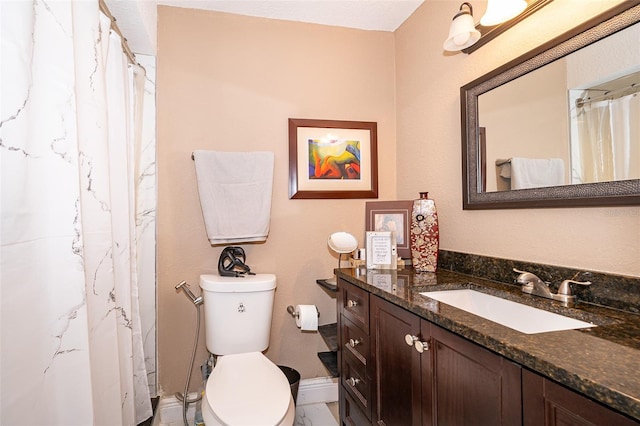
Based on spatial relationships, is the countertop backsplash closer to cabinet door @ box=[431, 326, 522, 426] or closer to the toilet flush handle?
cabinet door @ box=[431, 326, 522, 426]

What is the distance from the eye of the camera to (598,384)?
571 millimetres

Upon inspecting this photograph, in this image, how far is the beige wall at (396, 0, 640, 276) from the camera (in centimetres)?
110

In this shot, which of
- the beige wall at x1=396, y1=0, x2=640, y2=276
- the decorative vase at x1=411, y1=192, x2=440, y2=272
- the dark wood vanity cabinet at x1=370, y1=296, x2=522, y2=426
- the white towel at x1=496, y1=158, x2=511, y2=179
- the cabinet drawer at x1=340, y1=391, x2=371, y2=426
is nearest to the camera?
the dark wood vanity cabinet at x1=370, y1=296, x2=522, y2=426

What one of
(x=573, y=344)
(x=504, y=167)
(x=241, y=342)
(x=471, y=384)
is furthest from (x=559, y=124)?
(x=241, y=342)

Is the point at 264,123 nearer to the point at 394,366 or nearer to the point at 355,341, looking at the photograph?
the point at 355,341

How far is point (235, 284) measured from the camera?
1844 mm

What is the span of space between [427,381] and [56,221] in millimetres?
1129

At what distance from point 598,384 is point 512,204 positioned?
3.09ft

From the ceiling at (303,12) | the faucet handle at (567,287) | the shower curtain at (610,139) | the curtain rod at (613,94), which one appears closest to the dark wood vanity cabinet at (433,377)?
the faucet handle at (567,287)

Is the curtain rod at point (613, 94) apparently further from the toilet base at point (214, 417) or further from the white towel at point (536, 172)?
the toilet base at point (214, 417)

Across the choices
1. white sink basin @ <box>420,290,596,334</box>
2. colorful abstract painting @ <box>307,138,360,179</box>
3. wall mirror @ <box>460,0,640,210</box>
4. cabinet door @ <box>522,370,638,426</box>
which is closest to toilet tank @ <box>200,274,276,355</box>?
colorful abstract painting @ <box>307,138,360,179</box>

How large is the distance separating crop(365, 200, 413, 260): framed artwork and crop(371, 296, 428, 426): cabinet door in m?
0.53

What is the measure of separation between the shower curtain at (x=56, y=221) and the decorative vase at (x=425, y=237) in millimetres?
1304

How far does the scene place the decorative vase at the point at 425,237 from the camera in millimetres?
1717
